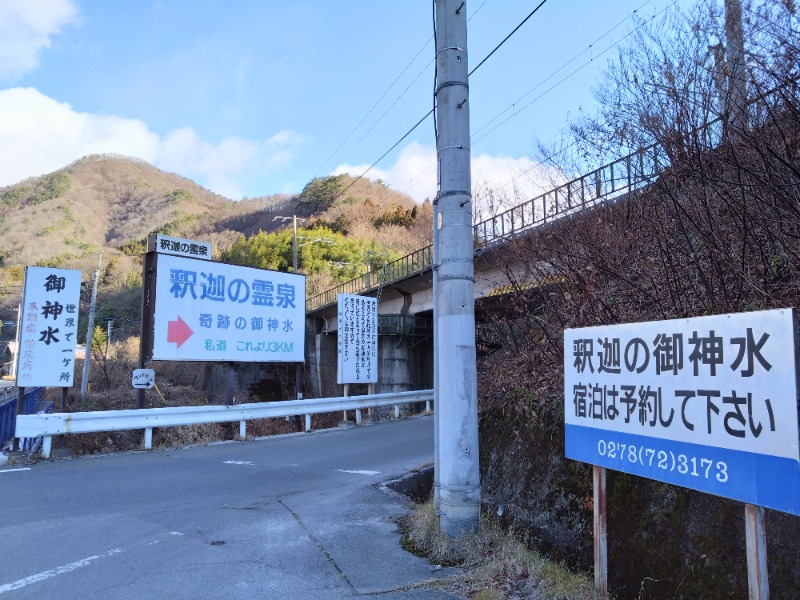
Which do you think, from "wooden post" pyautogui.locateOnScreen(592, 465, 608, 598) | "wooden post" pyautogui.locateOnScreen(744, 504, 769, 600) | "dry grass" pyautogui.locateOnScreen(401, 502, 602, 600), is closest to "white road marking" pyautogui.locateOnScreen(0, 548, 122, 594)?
"dry grass" pyautogui.locateOnScreen(401, 502, 602, 600)

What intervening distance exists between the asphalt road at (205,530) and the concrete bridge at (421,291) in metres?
4.27

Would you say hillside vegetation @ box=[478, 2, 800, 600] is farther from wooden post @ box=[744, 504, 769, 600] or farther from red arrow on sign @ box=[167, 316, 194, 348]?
red arrow on sign @ box=[167, 316, 194, 348]

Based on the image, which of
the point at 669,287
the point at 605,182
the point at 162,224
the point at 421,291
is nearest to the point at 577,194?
the point at 605,182

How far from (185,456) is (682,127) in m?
9.87

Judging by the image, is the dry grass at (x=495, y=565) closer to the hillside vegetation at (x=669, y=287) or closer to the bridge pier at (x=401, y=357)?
the hillside vegetation at (x=669, y=287)

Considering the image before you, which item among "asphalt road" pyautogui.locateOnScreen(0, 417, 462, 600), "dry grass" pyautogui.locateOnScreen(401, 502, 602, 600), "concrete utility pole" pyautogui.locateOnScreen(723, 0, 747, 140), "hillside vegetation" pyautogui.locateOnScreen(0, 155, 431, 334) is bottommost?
"asphalt road" pyautogui.locateOnScreen(0, 417, 462, 600)

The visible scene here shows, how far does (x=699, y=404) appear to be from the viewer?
3.12 metres

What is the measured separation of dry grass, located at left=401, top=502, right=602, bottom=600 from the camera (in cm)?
384

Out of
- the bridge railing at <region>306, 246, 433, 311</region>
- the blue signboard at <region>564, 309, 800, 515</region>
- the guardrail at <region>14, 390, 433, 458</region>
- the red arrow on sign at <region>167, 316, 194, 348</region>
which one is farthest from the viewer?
the bridge railing at <region>306, 246, 433, 311</region>

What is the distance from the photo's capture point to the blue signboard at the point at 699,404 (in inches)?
106

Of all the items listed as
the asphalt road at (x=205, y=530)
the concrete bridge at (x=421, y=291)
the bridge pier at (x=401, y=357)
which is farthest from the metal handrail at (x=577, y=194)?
the bridge pier at (x=401, y=357)

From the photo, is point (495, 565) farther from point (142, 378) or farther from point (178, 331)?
point (178, 331)

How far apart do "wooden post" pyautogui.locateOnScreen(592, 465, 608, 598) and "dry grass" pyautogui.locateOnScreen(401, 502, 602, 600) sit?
95mm

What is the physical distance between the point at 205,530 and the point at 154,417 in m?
6.54
